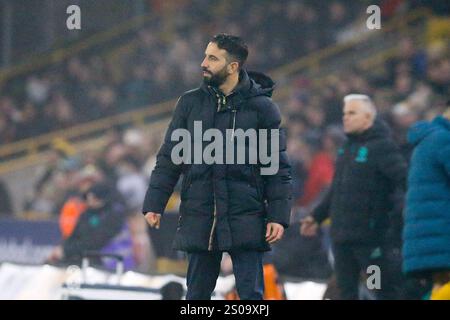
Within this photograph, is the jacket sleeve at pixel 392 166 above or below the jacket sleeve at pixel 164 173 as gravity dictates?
above

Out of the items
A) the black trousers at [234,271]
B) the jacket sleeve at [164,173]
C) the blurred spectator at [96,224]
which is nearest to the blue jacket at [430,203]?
the black trousers at [234,271]

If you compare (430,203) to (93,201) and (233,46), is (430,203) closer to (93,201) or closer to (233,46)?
(233,46)

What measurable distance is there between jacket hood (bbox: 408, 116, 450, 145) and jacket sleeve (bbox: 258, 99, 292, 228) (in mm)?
806

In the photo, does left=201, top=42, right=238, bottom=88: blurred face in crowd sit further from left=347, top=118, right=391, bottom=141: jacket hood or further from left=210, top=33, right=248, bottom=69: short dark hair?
left=347, top=118, right=391, bottom=141: jacket hood

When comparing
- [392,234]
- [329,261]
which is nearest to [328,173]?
[329,261]

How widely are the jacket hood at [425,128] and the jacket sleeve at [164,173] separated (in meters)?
1.43

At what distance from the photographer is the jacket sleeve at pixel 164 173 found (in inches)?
324

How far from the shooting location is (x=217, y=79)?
831 centimetres

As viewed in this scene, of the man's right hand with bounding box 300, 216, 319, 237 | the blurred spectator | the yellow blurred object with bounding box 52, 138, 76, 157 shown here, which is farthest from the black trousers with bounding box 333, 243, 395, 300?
the yellow blurred object with bounding box 52, 138, 76, 157

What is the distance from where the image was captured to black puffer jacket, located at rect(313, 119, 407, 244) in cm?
1012

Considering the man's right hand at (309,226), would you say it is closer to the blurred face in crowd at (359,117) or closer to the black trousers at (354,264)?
the black trousers at (354,264)

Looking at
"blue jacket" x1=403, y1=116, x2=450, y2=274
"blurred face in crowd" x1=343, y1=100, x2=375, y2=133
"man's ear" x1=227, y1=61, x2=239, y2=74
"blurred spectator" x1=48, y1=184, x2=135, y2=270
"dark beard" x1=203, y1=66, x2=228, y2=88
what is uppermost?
"blurred spectator" x1=48, y1=184, x2=135, y2=270

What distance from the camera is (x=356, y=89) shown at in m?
16.9
